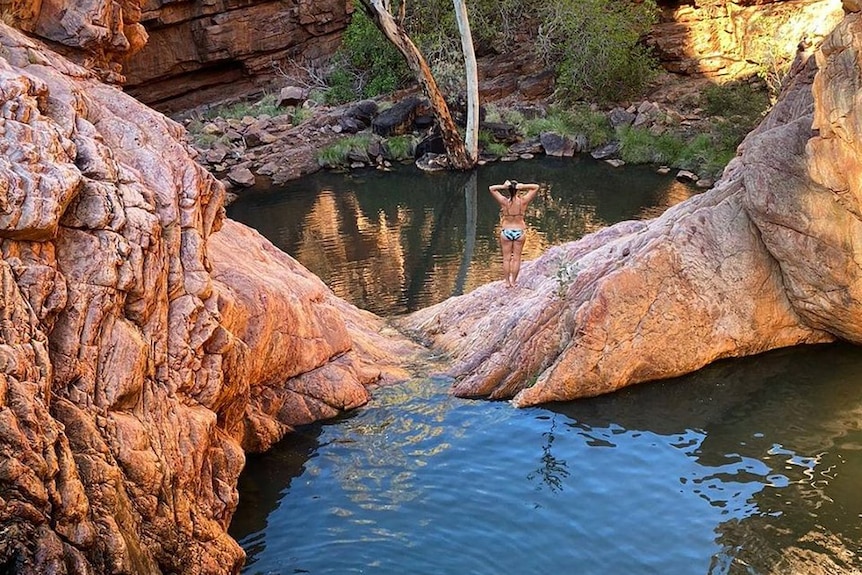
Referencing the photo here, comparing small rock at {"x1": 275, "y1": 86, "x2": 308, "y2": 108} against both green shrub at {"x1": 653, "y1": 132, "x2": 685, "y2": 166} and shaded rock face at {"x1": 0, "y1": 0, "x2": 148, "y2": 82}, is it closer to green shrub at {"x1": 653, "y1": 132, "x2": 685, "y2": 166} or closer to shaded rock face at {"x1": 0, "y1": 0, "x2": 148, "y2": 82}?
green shrub at {"x1": 653, "y1": 132, "x2": 685, "y2": 166}

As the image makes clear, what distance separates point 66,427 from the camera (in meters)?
5.46

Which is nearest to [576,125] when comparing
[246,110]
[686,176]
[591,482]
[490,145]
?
[490,145]

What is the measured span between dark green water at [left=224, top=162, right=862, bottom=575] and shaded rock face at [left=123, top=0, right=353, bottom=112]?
29.3 m

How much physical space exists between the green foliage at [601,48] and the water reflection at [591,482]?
21965 millimetres

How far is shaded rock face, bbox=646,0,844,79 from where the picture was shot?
2911 centimetres

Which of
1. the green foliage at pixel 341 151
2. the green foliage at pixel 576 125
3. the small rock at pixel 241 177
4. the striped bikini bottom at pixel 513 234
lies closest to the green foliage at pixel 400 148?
the green foliage at pixel 341 151

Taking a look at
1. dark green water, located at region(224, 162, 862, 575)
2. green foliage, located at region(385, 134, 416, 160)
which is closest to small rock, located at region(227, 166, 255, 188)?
green foliage, located at region(385, 134, 416, 160)

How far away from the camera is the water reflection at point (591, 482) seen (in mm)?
7254

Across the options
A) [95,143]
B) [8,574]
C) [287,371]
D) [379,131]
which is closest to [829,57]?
[287,371]

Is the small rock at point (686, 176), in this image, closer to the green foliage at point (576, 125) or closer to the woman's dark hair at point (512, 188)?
the green foliage at point (576, 125)

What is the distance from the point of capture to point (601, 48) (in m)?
30.7

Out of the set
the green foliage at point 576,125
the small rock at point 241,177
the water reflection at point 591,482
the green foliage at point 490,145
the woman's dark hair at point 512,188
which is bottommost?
the water reflection at point 591,482

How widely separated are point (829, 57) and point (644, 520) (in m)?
5.31

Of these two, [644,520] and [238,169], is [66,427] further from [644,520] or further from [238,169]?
[238,169]
